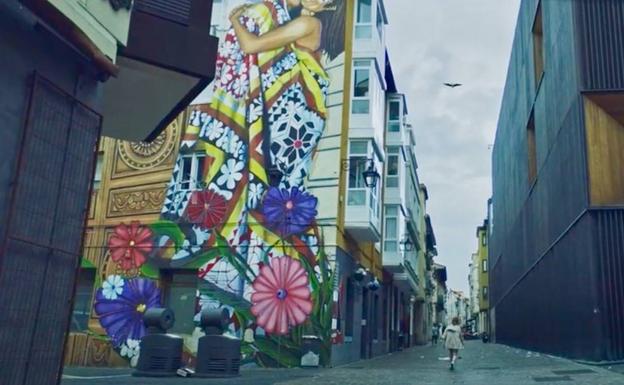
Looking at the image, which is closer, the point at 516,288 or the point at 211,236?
the point at 211,236

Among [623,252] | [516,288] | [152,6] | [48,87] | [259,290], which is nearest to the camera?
[48,87]

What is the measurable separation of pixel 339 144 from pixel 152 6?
1311cm

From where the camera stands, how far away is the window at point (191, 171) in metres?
22.0

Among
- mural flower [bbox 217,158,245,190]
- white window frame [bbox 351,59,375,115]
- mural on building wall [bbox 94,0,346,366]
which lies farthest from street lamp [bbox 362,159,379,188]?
mural flower [bbox 217,158,245,190]

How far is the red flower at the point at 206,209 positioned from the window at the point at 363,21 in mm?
7966

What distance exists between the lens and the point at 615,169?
16703 mm

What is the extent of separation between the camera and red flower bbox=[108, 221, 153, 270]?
21.8 metres

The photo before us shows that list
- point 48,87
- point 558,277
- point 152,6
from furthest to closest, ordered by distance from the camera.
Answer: point 558,277 < point 152,6 < point 48,87

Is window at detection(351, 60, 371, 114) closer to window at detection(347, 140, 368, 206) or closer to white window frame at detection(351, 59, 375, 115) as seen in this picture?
white window frame at detection(351, 59, 375, 115)

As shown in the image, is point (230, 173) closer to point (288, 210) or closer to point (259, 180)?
point (259, 180)

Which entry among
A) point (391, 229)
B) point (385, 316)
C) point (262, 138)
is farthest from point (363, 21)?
point (385, 316)

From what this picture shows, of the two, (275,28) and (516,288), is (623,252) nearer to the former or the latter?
(275,28)

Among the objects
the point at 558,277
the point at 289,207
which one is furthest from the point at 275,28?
the point at 558,277

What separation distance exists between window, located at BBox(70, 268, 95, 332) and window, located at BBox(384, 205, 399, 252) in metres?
14.1
